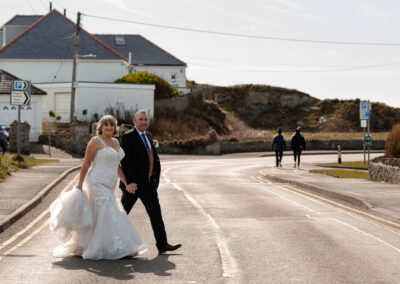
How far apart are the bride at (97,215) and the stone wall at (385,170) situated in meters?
15.1

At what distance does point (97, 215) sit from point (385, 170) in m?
16.4

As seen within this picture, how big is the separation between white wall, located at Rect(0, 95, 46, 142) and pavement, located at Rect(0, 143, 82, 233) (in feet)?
53.5

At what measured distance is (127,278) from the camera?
7832 millimetres

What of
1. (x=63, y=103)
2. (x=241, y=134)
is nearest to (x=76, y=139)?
(x=63, y=103)

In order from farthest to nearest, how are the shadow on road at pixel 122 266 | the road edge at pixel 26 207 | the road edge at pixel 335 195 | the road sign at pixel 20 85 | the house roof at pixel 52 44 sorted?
the house roof at pixel 52 44
the road sign at pixel 20 85
the road edge at pixel 335 195
the road edge at pixel 26 207
the shadow on road at pixel 122 266

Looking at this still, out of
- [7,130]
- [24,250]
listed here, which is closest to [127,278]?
[24,250]

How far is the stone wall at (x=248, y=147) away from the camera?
49959mm

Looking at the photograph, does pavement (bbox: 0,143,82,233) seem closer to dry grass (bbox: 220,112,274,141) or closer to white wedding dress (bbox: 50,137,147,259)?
white wedding dress (bbox: 50,137,147,259)

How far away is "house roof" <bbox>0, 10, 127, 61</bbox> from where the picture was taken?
189 ft

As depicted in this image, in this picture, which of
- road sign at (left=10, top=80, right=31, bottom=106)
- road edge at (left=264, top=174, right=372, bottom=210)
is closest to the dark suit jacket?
road edge at (left=264, top=174, right=372, bottom=210)

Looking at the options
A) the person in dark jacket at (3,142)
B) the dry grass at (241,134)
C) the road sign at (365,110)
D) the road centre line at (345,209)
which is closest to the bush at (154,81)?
the dry grass at (241,134)

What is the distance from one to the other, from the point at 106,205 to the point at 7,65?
5078cm

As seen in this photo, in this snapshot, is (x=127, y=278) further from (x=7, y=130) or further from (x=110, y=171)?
(x=7, y=130)

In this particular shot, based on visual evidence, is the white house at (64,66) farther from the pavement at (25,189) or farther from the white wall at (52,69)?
the pavement at (25,189)
